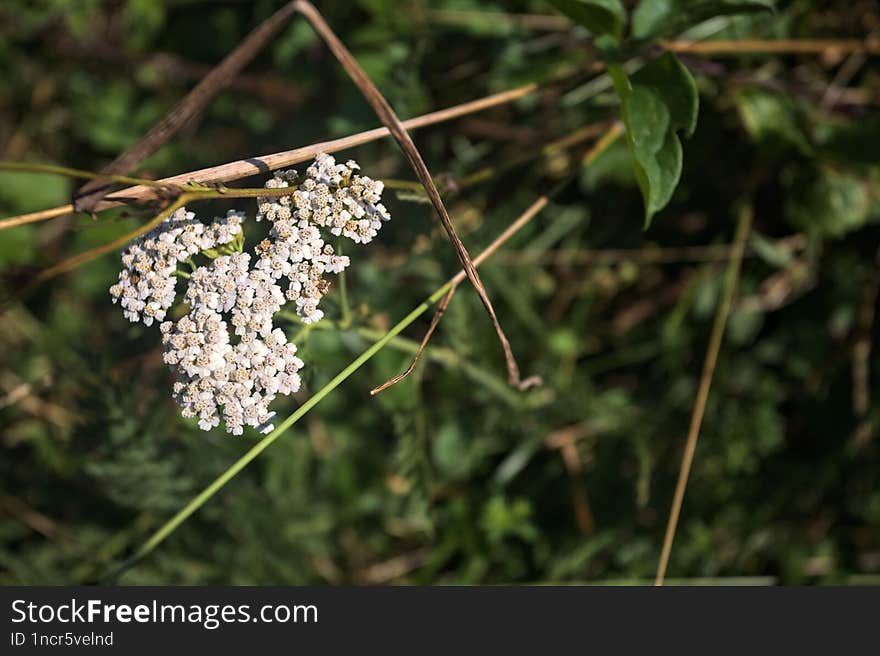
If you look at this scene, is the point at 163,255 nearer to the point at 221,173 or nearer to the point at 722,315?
the point at 221,173

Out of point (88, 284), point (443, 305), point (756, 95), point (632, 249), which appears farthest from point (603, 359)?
point (88, 284)

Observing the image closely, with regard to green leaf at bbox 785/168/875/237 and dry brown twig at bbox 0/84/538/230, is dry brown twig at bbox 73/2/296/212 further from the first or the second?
green leaf at bbox 785/168/875/237

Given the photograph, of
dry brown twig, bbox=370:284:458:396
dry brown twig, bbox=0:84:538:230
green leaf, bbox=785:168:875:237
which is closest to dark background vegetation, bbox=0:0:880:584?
green leaf, bbox=785:168:875:237

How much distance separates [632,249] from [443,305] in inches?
60.8

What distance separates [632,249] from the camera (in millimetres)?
3182

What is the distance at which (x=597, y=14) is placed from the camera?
195 centimetres

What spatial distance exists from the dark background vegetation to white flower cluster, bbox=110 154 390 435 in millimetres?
776

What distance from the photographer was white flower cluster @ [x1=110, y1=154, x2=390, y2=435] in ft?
5.38

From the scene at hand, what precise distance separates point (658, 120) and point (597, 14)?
353 millimetres

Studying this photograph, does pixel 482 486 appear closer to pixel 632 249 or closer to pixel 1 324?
pixel 632 249

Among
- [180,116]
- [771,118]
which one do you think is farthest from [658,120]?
[180,116]

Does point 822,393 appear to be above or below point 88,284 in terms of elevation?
below

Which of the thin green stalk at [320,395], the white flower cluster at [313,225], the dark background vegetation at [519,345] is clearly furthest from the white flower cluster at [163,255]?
the dark background vegetation at [519,345]

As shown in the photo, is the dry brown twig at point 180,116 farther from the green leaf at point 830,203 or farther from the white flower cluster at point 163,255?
the green leaf at point 830,203
